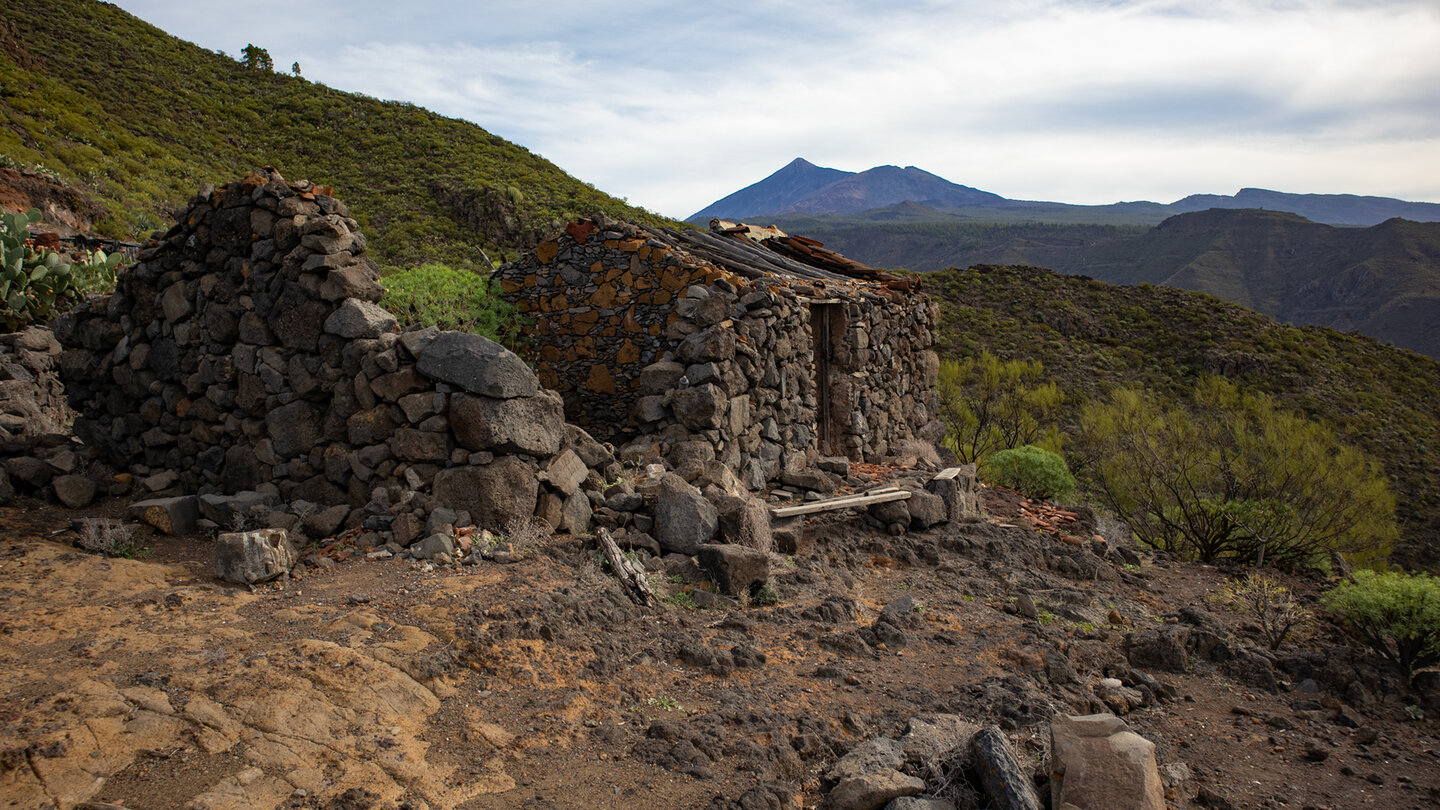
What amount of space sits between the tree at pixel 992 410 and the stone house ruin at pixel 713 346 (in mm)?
5189

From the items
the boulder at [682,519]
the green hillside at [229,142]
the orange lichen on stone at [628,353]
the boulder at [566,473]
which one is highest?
the green hillside at [229,142]

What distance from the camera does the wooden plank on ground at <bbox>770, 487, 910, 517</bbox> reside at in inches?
293

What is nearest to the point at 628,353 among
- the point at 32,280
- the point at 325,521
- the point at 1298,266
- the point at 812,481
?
the point at 812,481

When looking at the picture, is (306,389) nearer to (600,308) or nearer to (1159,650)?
(600,308)

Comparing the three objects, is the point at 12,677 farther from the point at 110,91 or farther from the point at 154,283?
the point at 110,91

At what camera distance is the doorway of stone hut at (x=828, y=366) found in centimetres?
1077

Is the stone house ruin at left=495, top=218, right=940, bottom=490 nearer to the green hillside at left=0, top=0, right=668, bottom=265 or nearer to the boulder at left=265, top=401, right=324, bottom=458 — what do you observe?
the boulder at left=265, top=401, right=324, bottom=458

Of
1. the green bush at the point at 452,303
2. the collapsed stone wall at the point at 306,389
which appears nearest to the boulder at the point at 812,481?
the collapsed stone wall at the point at 306,389

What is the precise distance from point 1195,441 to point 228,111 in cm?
3657

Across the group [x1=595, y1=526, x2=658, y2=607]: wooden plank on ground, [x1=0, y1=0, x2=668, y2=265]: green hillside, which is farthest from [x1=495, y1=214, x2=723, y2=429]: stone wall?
[x1=0, y1=0, x2=668, y2=265]: green hillside

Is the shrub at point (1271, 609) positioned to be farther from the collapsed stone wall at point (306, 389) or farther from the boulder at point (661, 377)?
the boulder at point (661, 377)

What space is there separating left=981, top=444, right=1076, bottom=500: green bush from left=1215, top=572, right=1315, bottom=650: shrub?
372 centimetres

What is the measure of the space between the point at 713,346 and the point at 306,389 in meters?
3.90

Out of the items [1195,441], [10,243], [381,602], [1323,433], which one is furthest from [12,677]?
[1323,433]
